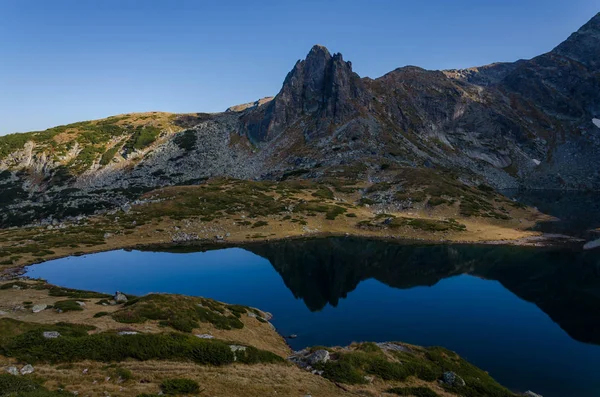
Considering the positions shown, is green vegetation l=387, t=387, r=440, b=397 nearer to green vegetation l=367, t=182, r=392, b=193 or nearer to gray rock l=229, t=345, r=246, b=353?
gray rock l=229, t=345, r=246, b=353

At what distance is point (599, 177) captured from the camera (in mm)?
199000

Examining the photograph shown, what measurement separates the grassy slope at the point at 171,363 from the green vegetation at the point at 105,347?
60mm

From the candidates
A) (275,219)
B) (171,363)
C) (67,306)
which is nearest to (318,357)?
(171,363)

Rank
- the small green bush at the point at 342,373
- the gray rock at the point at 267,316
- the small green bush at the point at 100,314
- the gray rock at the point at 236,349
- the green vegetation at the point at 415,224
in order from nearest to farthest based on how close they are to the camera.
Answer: the small green bush at the point at 342,373, the gray rock at the point at 236,349, the small green bush at the point at 100,314, the gray rock at the point at 267,316, the green vegetation at the point at 415,224

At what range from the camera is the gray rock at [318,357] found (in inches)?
1099

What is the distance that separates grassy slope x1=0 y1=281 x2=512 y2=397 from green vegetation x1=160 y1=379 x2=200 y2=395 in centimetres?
23

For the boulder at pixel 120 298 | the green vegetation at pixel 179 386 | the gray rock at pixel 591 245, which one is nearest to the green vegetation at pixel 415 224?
the gray rock at pixel 591 245

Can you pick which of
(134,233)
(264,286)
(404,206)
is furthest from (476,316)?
(134,233)

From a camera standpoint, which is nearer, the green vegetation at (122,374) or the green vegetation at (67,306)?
the green vegetation at (122,374)

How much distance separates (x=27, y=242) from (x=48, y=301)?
195 feet

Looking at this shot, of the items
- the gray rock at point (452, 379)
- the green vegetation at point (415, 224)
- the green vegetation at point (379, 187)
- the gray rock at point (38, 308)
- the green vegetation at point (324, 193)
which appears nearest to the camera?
the gray rock at point (452, 379)

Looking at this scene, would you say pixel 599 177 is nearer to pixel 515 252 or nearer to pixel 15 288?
pixel 515 252

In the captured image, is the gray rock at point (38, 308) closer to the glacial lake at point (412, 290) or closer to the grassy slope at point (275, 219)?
the glacial lake at point (412, 290)

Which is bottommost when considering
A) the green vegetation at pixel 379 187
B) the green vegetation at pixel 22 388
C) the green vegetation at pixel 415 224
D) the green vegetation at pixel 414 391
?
the green vegetation at pixel 414 391
